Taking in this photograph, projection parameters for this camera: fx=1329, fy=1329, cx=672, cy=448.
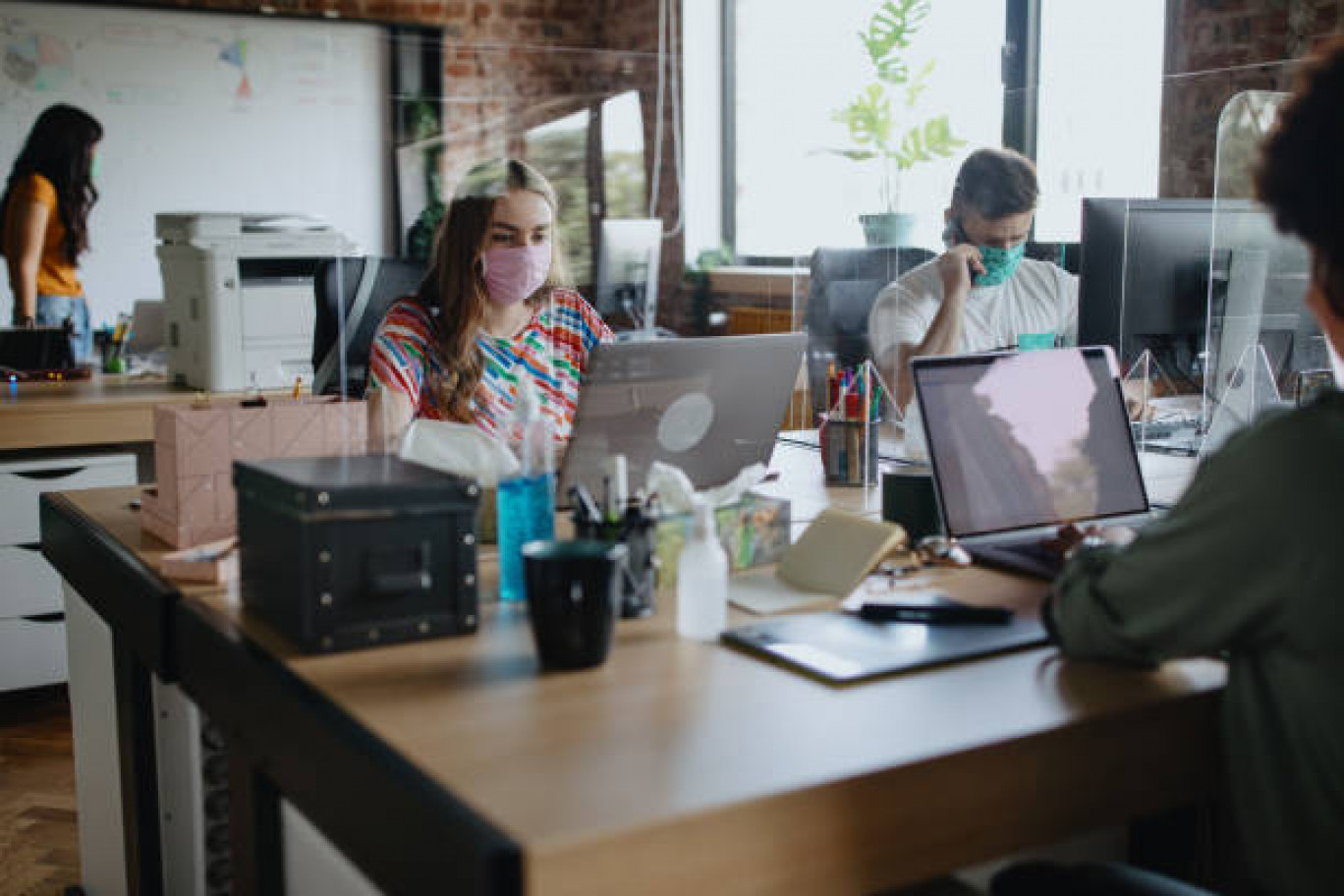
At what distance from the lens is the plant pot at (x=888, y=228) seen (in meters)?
2.79

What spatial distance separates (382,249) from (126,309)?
1.09 meters

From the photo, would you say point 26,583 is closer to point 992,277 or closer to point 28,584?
point 28,584

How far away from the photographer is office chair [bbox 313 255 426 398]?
10.1ft

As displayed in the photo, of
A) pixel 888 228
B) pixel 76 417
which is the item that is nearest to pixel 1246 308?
pixel 888 228

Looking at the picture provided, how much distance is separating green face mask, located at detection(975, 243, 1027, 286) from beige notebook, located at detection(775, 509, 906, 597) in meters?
1.06

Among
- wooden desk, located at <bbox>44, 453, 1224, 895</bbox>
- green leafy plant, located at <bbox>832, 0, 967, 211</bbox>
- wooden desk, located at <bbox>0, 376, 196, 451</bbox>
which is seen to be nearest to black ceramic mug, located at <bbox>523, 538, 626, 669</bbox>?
wooden desk, located at <bbox>44, 453, 1224, 895</bbox>

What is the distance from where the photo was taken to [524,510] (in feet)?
4.95

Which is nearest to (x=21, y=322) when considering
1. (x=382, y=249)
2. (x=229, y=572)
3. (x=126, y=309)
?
(x=126, y=309)

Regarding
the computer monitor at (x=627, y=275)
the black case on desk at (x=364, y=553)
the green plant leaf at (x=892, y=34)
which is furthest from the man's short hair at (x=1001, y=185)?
the computer monitor at (x=627, y=275)

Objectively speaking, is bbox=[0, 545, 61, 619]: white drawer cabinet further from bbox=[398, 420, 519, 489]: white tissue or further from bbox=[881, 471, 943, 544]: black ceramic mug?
bbox=[881, 471, 943, 544]: black ceramic mug

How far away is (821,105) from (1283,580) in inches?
176

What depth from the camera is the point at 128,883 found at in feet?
6.31

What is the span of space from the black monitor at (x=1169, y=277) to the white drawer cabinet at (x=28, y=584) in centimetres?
241

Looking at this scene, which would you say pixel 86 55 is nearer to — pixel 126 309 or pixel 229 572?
pixel 126 309
